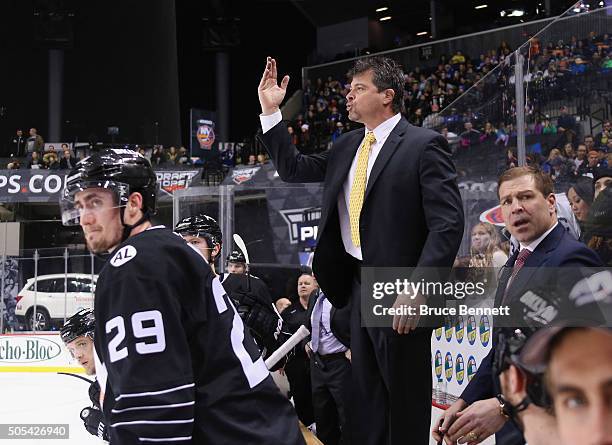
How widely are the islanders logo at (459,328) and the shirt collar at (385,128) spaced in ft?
2.41

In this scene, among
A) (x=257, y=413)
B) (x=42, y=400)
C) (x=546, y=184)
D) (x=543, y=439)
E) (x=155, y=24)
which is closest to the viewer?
(x=543, y=439)

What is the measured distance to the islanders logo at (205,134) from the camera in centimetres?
1608

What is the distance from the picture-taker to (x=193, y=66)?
20.4m

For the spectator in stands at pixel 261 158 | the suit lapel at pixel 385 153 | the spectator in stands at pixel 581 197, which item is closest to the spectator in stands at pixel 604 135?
the spectator in stands at pixel 581 197

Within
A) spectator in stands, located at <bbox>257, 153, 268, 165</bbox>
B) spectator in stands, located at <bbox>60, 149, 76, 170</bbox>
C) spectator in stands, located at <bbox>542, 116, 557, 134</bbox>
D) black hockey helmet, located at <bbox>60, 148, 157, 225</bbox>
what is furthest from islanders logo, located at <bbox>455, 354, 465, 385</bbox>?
spectator in stands, located at <bbox>60, 149, 76, 170</bbox>

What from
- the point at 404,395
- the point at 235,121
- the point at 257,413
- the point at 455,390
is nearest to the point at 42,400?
the point at 455,390

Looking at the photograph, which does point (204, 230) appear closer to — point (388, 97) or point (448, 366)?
point (448, 366)

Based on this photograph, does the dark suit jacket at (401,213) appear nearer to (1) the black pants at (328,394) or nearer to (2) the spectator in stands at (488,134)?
(2) the spectator in stands at (488,134)

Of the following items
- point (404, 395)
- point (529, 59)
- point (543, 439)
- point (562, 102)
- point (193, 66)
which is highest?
point (193, 66)

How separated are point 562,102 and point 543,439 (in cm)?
223

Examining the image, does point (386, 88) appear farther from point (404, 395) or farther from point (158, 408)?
point (158, 408)

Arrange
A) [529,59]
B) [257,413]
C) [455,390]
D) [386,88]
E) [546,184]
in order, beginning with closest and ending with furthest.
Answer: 1. [257,413]
2. [546,184]
3. [386,88]
4. [529,59]
5. [455,390]

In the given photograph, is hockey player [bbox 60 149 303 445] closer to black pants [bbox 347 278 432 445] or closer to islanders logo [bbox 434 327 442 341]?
black pants [bbox 347 278 432 445]

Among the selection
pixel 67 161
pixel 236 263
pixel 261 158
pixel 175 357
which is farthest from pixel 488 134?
pixel 67 161
